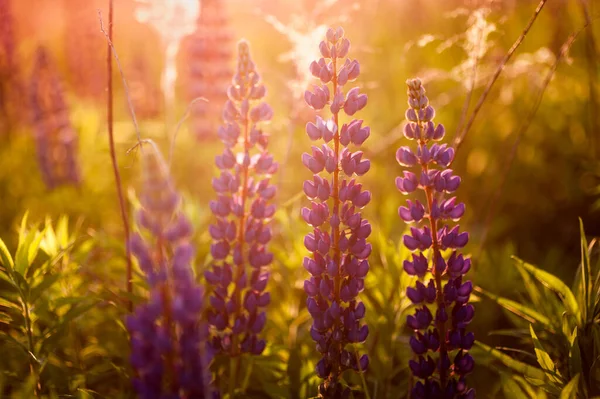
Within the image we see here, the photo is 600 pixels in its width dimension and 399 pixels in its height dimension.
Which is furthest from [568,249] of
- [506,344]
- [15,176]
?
[15,176]

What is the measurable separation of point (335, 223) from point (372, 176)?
273 centimetres

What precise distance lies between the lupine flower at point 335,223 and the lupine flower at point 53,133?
9.17ft

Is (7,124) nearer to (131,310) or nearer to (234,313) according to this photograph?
(131,310)

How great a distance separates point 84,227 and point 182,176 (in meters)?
1.11

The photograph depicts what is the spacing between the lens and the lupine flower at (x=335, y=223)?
1.45 meters

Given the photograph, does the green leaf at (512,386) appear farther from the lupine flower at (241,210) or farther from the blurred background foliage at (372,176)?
the lupine flower at (241,210)

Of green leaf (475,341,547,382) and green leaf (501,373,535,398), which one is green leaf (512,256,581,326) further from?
green leaf (501,373,535,398)

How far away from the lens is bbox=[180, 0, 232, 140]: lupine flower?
4.40 m

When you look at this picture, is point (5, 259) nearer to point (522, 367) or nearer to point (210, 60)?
point (522, 367)

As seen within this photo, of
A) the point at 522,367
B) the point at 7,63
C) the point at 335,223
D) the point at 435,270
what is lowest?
the point at 522,367

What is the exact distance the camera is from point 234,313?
159cm

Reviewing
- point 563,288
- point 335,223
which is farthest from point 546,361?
point 335,223

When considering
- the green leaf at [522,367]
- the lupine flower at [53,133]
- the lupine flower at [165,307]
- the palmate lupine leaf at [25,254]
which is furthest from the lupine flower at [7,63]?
the green leaf at [522,367]

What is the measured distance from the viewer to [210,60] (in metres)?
4.50
